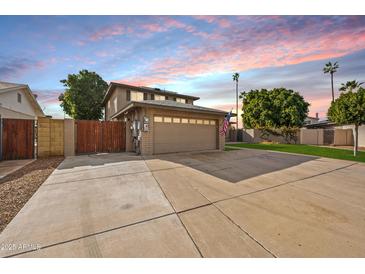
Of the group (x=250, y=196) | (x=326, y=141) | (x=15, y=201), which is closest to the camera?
(x=15, y=201)

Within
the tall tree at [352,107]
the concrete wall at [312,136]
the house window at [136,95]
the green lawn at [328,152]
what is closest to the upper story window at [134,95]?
the house window at [136,95]

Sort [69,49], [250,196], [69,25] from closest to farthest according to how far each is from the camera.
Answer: [250,196], [69,25], [69,49]

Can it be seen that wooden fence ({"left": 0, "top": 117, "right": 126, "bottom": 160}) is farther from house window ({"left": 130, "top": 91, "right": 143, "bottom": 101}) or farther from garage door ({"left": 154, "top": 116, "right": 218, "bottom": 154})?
house window ({"left": 130, "top": 91, "right": 143, "bottom": 101})

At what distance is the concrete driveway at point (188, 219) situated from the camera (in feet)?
6.64

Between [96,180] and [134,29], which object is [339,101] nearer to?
[134,29]

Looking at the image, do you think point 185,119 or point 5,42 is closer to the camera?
point 5,42

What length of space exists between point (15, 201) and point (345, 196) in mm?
7542

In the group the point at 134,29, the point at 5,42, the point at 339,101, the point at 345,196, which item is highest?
the point at 134,29

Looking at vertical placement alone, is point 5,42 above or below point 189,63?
below

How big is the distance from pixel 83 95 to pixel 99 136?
16553 mm

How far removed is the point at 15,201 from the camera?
3385 mm

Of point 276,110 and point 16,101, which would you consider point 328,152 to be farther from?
point 16,101

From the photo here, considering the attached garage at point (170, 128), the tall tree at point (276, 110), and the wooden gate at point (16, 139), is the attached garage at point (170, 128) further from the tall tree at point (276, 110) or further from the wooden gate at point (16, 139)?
the tall tree at point (276, 110)

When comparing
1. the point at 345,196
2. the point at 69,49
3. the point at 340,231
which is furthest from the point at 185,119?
the point at 340,231
